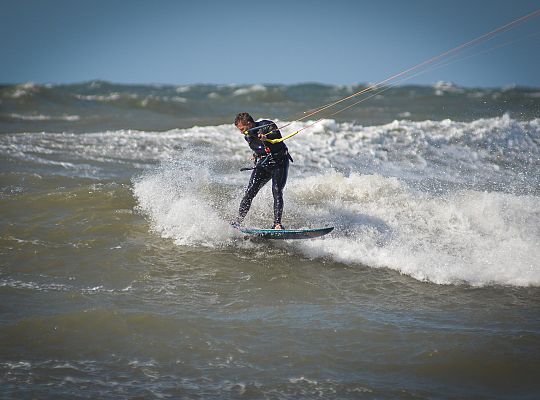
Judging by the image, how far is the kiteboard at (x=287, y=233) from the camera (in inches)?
303

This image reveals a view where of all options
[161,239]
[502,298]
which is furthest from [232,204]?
[502,298]

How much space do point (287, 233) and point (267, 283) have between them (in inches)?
43.2

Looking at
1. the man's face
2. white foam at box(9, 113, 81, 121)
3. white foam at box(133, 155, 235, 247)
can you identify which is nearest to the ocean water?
white foam at box(133, 155, 235, 247)

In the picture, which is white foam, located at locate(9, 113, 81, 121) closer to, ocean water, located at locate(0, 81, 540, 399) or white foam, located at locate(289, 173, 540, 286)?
ocean water, located at locate(0, 81, 540, 399)

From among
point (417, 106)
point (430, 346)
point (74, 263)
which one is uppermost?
point (417, 106)

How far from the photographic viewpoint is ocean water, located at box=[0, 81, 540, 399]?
15.7ft

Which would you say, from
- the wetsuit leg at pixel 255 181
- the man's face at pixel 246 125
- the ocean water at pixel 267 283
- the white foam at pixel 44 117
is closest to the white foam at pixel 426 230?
the ocean water at pixel 267 283

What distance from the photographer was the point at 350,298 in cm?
647

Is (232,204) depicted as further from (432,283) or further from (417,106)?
(417,106)

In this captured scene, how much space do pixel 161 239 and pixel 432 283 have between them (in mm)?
3848

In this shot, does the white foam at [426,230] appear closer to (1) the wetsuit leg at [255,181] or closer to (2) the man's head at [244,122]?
(1) the wetsuit leg at [255,181]

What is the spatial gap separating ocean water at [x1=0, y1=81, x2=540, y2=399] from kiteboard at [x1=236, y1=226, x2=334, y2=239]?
0.19 meters

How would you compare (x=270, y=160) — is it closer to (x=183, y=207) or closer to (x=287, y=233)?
(x=287, y=233)

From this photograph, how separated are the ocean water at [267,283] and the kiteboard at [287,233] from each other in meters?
0.19
